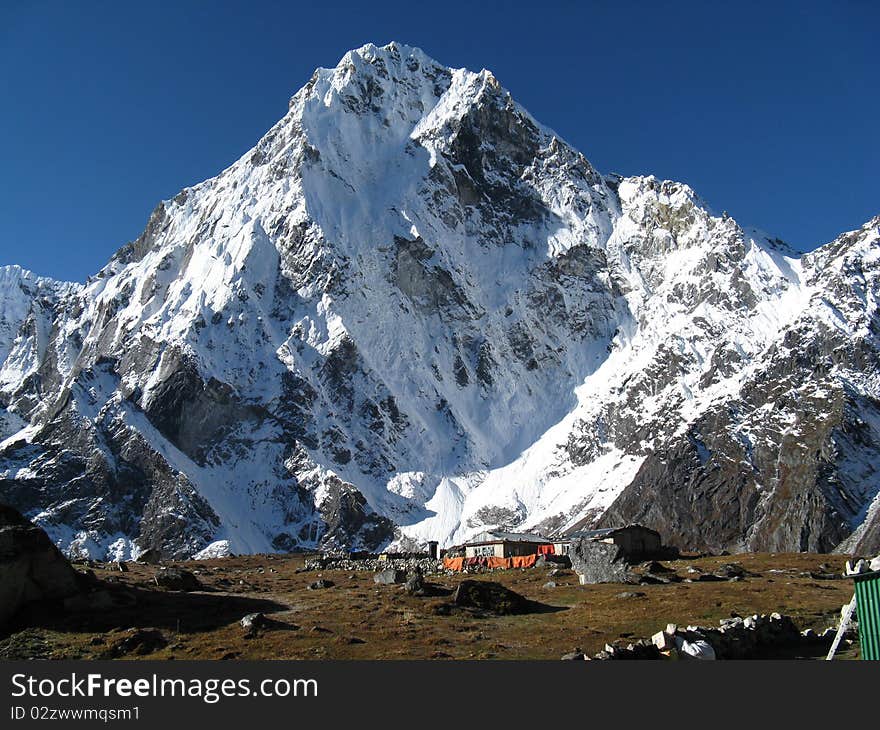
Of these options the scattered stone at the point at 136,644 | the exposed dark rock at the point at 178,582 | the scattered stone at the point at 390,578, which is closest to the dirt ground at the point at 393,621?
the scattered stone at the point at 136,644

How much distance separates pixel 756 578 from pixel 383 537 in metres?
132

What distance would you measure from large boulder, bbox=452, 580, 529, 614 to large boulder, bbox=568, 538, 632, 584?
41.7 feet

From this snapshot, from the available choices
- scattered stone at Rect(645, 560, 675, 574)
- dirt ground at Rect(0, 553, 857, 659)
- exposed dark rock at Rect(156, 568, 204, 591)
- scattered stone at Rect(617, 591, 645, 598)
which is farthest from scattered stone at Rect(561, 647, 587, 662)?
exposed dark rock at Rect(156, 568, 204, 591)

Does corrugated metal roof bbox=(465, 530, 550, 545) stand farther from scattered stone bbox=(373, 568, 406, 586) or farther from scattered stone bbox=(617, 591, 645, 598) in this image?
scattered stone bbox=(617, 591, 645, 598)

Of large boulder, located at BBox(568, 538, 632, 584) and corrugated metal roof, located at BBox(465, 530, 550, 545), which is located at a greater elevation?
corrugated metal roof, located at BBox(465, 530, 550, 545)

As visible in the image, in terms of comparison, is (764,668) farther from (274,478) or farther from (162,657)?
(274,478)

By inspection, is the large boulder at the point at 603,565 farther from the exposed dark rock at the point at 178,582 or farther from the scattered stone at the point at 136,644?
the scattered stone at the point at 136,644

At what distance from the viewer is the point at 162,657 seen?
33469 millimetres

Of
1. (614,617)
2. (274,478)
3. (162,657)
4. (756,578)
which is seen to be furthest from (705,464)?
(162,657)

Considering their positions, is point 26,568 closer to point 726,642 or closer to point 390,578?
point 390,578

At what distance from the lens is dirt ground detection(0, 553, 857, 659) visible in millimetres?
33906

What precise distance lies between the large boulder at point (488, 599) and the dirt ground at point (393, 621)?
3.88ft

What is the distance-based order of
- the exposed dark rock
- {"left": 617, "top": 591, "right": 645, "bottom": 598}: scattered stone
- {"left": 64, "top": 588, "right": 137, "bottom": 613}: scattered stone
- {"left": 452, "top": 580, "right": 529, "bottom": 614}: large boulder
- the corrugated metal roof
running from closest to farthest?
{"left": 64, "top": 588, "right": 137, "bottom": 613}: scattered stone, {"left": 452, "top": 580, "right": 529, "bottom": 614}: large boulder, {"left": 617, "top": 591, "right": 645, "bottom": 598}: scattered stone, the exposed dark rock, the corrugated metal roof

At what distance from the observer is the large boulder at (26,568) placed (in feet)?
135
